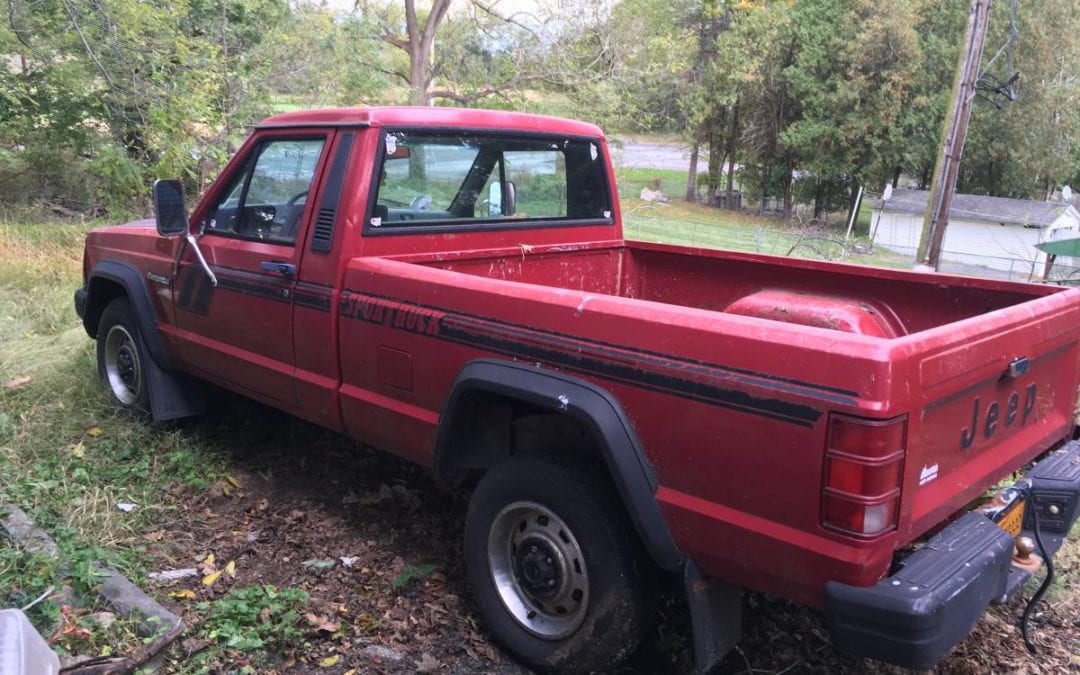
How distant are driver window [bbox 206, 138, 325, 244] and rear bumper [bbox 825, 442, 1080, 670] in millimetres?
2810

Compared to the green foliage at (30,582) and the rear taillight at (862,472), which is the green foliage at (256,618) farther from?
the rear taillight at (862,472)

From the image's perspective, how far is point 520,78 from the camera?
20375mm

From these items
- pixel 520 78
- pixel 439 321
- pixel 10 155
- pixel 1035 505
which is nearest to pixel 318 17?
pixel 520 78

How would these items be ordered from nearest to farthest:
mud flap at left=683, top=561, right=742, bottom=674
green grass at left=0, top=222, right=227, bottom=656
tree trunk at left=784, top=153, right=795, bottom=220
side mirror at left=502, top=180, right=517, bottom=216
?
mud flap at left=683, top=561, right=742, bottom=674 → green grass at left=0, top=222, right=227, bottom=656 → side mirror at left=502, top=180, right=517, bottom=216 → tree trunk at left=784, top=153, right=795, bottom=220

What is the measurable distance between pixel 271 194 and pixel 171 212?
1.89 ft

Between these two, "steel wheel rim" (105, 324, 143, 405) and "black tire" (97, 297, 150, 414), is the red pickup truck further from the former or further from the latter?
"steel wheel rim" (105, 324, 143, 405)

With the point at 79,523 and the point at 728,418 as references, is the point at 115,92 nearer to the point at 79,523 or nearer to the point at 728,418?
the point at 79,523

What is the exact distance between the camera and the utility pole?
1005 cm

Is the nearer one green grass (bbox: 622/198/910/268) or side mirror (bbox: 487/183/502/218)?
side mirror (bbox: 487/183/502/218)

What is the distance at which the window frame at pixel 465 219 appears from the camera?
3.73 meters

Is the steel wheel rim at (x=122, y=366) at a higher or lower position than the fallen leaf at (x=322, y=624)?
higher

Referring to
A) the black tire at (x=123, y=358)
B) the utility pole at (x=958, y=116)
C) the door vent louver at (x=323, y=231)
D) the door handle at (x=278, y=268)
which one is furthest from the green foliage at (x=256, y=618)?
the utility pole at (x=958, y=116)

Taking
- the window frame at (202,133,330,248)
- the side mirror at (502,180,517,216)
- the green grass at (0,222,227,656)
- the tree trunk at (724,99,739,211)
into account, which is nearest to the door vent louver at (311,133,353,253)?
the window frame at (202,133,330,248)

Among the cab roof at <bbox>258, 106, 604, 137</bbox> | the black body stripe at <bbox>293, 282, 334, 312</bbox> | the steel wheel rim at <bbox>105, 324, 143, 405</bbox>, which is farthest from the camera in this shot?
the steel wheel rim at <bbox>105, 324, 143, 405</bbox>
